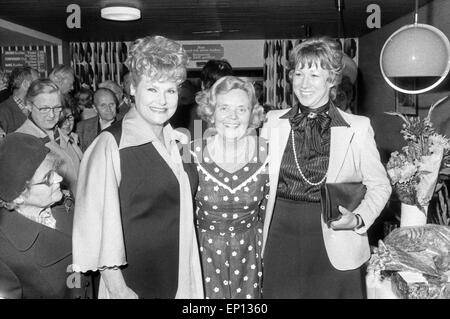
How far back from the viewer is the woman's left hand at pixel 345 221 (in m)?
1.70

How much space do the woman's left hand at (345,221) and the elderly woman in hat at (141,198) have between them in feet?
1.75

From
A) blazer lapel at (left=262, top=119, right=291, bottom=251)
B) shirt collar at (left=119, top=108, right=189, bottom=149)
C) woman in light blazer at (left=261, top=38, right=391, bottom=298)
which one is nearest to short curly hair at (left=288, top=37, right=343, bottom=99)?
woman in light blazer at (left=261, top=38, right=391, bottom=298)

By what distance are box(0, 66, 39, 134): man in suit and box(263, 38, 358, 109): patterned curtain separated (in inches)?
170

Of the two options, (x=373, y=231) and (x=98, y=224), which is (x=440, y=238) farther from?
(x=373, y=231)

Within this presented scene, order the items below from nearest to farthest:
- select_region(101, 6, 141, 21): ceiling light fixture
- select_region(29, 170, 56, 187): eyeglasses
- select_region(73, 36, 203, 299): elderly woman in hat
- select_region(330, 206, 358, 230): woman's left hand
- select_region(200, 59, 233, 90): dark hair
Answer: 1. select_region(73, 36, 203, 299): elderly woman in hat
2. select_region(29, 170, 56, 187): eyeglasses
3. select_region(330, 206, 358, 230): woman's left hand
4. select_region(200, 59, 233, 90): dark hair
5. select_region(101, 6, 141, 21): ceiling light fixture

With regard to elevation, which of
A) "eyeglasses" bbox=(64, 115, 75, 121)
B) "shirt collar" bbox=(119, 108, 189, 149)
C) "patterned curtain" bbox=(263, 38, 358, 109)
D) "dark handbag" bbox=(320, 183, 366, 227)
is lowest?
"dark handbag" bbox=(320, 183, 366, 227)

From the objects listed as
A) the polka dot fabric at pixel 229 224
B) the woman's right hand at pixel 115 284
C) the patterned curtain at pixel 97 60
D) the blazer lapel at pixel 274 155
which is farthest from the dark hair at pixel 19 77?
the patterned curtain at pixel 97 60

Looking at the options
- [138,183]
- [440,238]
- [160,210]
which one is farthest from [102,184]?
[440,238]

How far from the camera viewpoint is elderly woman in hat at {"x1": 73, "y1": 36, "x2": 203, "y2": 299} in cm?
146

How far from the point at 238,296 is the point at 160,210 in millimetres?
549

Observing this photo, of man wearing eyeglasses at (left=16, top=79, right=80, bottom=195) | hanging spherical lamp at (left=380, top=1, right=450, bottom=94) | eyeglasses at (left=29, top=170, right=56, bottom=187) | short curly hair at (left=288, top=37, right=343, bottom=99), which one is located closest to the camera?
eyeglasses at (left=29, top=170, right=56, bottom=187)

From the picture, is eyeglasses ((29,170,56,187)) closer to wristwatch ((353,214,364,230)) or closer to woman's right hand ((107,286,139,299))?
woman's right hand ((107,286,139,299))

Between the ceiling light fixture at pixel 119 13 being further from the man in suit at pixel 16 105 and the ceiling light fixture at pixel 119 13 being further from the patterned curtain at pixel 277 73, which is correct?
the patterned curtain at pixel 277 73

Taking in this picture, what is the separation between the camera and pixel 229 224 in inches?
72.9
